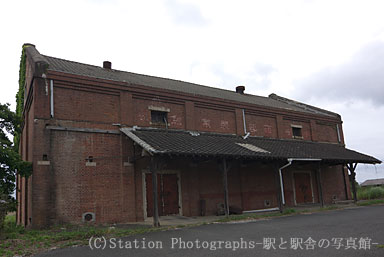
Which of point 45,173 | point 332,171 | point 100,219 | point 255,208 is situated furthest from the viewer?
point 332,171

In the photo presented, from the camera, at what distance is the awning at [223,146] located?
12172 mm

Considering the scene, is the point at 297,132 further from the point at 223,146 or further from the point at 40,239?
the point at 40,239

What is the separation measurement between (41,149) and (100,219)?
3550 mm

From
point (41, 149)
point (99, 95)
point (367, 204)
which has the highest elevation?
point (99, 95)

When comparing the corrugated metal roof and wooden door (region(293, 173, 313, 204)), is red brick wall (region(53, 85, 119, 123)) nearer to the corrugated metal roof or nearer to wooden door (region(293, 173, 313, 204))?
the corrugated metal roof

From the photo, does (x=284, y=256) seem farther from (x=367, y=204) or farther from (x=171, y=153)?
(x=367, y=204)

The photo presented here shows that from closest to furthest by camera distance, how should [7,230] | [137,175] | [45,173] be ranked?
[7,230], [45,173], [137,175]

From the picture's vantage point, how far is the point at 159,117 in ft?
50.8

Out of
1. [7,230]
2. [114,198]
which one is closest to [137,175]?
[114,198]

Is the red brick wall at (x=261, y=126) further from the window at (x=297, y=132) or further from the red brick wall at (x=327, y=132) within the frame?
the red brick wall at (x=327, y=132)

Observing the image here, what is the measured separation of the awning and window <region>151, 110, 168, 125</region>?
651 mm

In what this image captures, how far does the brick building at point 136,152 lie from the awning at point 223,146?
67 millimetres

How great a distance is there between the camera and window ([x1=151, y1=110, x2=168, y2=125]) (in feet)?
50.0

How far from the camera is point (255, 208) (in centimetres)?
1705
